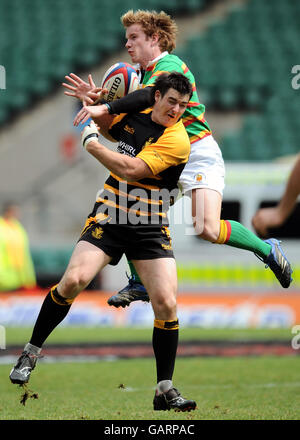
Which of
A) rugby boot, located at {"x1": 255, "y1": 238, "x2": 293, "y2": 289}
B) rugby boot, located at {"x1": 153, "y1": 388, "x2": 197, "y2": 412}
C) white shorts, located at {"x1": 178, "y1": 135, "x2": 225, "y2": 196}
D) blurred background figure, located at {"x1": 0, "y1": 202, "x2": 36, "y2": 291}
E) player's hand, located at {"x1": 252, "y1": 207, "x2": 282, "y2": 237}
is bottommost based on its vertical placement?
blurred background figure, located at {"x1": 0, "y1": 202, "x2": 36, "y2": 291}

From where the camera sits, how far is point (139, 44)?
6234 millimetres

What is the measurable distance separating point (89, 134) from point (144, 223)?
0.70 meters

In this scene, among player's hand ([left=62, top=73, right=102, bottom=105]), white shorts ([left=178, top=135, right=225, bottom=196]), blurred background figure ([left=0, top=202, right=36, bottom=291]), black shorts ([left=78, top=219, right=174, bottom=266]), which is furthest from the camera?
blurred background figure ([left=0, top=202, right=36, bottom=291])

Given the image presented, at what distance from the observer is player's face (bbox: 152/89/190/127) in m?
5.69

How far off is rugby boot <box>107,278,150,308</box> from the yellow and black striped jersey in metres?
0.74

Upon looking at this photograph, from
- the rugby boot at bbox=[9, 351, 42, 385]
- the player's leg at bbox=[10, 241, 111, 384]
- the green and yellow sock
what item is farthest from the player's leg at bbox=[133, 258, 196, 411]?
the rugby boot at bbox=[9, 351, 42, 385]

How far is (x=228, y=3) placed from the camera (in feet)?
74.3

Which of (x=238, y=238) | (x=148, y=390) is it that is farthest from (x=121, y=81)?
(x=148, y=390)

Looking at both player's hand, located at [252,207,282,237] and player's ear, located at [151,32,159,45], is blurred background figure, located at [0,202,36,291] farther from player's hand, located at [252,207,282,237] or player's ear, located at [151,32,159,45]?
player's hand, located at [252,207,282,237]

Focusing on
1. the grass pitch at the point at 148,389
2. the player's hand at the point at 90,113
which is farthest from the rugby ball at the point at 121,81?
the grass pitch at the point at 148,389

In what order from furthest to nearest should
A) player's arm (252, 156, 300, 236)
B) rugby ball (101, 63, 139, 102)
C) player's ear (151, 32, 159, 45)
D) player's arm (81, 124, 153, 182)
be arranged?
player's ear (151, 32, 159, 45)
rugby ball (101, 63, 139, 102)
player's arm (81, 124, 153, 182)
player's arm (252, 156, 300, 236)

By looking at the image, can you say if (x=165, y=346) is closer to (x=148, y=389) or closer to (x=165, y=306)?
(x=165, y=306)
